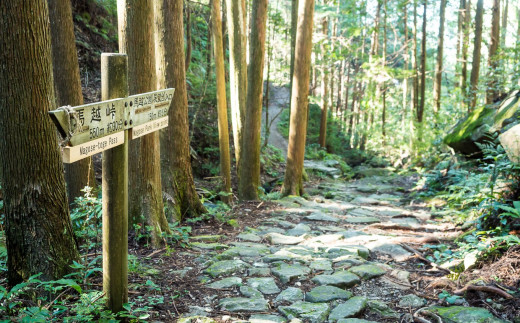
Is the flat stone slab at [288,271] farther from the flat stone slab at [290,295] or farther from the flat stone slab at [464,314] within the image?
the flat stone slab at [464,314]

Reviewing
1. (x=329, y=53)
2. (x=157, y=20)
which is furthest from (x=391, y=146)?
(x=157, y=20)

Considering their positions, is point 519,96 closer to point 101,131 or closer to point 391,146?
point 101,131

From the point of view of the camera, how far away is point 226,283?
4.73 metres

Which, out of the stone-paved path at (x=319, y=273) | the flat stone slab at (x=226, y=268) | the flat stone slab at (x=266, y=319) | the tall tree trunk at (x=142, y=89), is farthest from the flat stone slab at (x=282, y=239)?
the flat stone slab at (x=266, y=319)

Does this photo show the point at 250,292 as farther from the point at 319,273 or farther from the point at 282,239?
the point at 282,239

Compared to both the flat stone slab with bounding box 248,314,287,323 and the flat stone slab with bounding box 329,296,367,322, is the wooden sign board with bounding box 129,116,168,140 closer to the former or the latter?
the flat stone slab with bounding box 248,314,287,323

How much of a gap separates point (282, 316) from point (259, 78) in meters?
7.03

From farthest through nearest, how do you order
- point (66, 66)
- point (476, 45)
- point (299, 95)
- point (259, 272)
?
1. point (476, 45)
2. point (299, 95)
3. point (66, 66)
4. point (259, 272)

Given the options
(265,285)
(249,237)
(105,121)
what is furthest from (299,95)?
(105,121)

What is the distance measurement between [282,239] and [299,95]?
4.99 meters

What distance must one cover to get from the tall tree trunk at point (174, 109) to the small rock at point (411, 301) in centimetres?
405

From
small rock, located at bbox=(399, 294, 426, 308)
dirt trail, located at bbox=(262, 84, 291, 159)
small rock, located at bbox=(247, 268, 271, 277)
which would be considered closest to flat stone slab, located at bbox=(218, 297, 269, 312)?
small rock, located at bbox=(247, 268, 271, 277)

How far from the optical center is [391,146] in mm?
21844

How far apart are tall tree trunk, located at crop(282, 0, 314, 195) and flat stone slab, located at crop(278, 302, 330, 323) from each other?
7.25m
